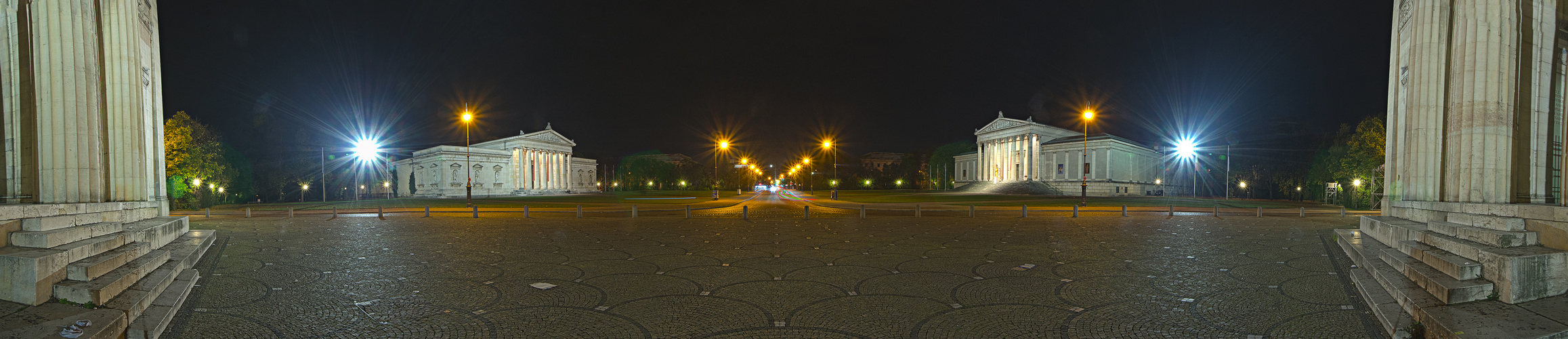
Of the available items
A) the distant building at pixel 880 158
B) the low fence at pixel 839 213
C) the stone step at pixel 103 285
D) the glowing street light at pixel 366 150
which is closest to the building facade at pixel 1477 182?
the stone step at pixel 103 285

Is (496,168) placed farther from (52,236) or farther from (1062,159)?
(52,236)

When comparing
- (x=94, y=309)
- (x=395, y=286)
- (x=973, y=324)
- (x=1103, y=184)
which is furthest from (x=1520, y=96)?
(x=1103, y=184)

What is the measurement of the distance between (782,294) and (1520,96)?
35.2ft

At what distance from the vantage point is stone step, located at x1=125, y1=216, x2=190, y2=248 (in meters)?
9.20

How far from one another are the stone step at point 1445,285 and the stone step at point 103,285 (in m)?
13.2

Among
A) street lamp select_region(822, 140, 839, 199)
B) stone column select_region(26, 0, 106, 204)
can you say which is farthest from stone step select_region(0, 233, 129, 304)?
street lamp select_region(822, 140, 839, 199)

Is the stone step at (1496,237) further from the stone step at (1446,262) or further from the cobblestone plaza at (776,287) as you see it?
the cobblestone plaza at (776,287)

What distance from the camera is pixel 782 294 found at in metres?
7.58

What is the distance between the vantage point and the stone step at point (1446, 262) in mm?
6539

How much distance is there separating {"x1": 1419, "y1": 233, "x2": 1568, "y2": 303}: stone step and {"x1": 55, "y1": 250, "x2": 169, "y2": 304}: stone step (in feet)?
45.1

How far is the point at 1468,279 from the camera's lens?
6.54m

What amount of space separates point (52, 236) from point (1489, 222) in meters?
17.6

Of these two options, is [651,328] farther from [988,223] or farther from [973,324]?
[988,223]

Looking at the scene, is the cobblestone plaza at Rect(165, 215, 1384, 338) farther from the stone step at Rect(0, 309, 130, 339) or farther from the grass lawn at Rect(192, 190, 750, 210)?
the grass lawn at Rect(192, 190, 750, 210)
